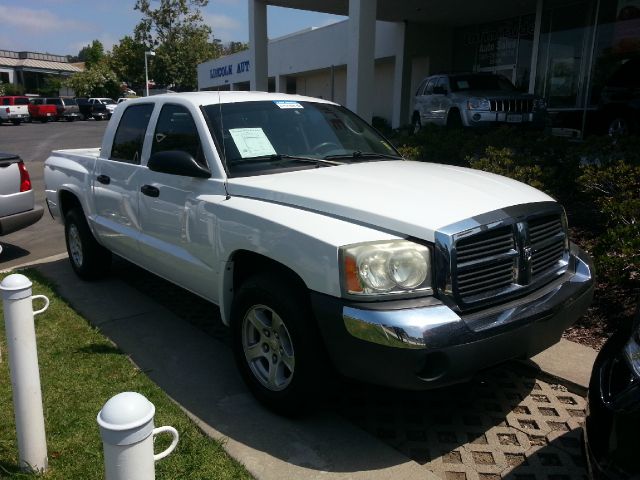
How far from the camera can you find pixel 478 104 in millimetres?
12555

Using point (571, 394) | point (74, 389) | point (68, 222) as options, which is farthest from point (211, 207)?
point (68, 222)

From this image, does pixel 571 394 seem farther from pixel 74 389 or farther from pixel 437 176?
pixel 74 389

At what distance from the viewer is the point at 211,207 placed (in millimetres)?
3625

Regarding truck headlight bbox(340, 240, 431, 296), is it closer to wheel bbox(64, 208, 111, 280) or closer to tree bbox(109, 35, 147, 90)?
wheel bbox(64, 208, 111, 280)

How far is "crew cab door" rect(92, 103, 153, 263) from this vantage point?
4703 millimetres

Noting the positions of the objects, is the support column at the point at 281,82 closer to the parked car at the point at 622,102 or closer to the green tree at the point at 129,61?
the parked car at the point at 622,102

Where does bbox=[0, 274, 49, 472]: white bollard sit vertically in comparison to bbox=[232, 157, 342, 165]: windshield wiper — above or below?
below

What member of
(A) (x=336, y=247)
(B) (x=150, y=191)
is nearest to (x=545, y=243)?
(A) (x=336, y=247)

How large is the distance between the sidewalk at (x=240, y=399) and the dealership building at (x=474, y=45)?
10556 mm

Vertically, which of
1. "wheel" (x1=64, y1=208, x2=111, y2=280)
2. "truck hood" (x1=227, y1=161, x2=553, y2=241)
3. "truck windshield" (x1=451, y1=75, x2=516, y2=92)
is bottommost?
"wheel" (x1=64, y1=208, x2=111, y2=280)

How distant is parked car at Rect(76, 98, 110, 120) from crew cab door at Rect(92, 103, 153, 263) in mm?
48701

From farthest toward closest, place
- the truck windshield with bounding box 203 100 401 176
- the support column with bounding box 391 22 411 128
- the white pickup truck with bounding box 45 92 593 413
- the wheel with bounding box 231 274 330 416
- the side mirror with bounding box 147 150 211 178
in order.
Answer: the support column with bounding box 391 22 411 128 < the truck windshield with bounding box 203 100 401 176 < the side mirror with bounding box 147 150 211 178 < the wheel with bounding box 231 274 330 416 < the white pickup truck with bounding box 45 92 593 413

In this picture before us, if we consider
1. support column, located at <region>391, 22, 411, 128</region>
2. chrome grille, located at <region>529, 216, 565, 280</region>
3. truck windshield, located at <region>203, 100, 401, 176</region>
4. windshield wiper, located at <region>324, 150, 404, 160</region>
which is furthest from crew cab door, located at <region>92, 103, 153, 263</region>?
support column, located at <region>391, 22, 411, 128</region>

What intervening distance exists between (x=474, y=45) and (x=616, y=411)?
2115 cm
